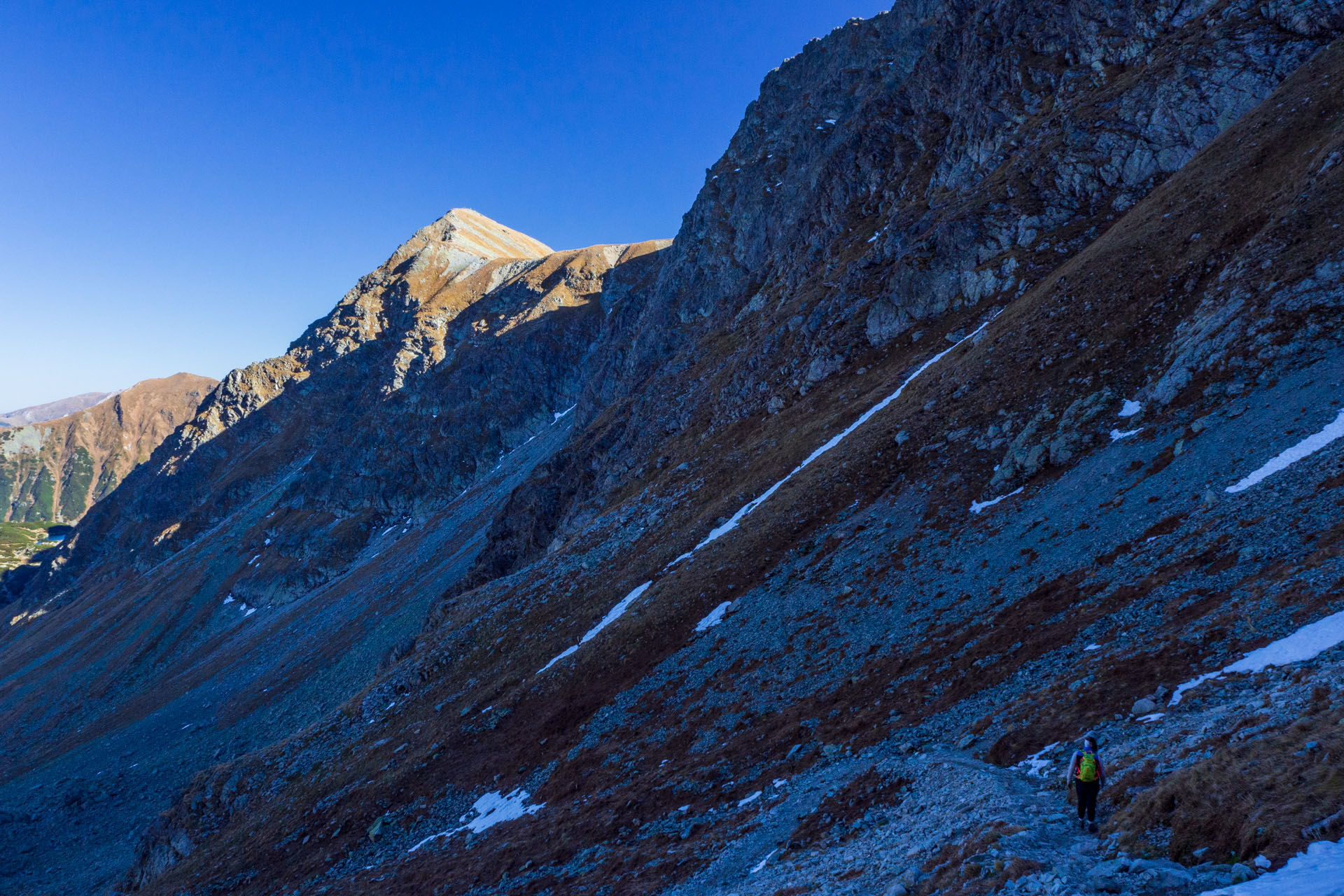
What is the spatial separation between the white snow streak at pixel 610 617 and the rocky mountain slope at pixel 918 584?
0.55m

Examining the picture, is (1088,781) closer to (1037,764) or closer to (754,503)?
(1037,764)

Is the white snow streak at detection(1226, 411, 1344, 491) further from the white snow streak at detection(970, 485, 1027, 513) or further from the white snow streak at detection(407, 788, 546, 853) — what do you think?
the white snow streak at detection(407, 788, 546, 853)

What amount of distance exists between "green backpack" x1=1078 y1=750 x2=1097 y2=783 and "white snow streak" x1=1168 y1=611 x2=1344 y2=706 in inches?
197

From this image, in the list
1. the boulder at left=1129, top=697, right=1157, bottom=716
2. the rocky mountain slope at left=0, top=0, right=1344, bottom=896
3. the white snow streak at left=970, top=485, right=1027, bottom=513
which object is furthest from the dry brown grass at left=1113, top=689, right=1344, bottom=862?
the white snow streak at left=970, top=485, right=1027, bottom=513

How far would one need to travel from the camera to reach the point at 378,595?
98438 mm

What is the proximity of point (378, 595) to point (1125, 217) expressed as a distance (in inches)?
4021

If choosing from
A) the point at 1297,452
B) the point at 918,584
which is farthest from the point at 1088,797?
the point at 1297,452

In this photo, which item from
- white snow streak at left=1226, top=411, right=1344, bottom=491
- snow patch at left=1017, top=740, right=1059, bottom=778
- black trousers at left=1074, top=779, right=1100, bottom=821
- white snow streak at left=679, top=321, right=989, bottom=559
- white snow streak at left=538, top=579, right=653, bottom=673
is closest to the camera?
black trousers at left=1074, top=779, right=1100, bottom=821

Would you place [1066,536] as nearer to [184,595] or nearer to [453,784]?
[453,784]

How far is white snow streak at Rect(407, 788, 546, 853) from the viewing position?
31219 mm

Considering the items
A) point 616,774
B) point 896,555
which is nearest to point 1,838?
point 616,774

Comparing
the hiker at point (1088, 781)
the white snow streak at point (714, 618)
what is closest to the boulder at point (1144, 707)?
the hiker at point (1088, 781)

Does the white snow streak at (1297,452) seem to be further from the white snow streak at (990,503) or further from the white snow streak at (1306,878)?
the white snow streak at (1306,878)

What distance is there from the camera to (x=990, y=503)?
34.3 m
